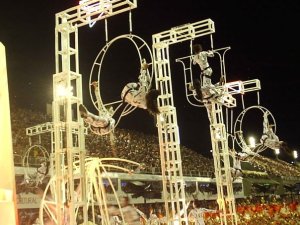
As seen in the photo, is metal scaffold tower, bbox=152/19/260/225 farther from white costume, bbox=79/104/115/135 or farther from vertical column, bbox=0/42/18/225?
vertical column, bbox=0/42/18/225

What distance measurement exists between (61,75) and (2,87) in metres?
5.87

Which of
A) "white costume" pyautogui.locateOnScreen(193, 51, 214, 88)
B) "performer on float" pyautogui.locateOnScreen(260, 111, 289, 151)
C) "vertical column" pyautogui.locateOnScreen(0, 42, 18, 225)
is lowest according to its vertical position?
"vertical column" pyautogui.locateOnScreen(0, 42, 18, 225)

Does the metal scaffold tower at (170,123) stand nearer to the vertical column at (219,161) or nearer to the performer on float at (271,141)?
the vertical column at (219,161)

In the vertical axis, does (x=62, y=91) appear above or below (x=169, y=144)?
above

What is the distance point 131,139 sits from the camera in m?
30.4

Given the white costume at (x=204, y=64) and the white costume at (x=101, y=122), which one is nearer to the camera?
the white costume at (x=101, y=122)

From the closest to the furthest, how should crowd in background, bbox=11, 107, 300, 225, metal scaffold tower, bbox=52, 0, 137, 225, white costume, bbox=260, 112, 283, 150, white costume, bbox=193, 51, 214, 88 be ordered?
metal scaffold tower, bbox=52, 0, 137, 225 → white costume, bbox=193, 51, 214, 88 → white costume, bbox=260, 112, 283, 150 → crowd in background, bbox=11, 107, 300, 225

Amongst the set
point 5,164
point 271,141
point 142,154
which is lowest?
point 5,164

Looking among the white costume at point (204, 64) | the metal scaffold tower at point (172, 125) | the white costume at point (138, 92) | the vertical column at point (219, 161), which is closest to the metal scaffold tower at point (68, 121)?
the white costume at point (138, 92)

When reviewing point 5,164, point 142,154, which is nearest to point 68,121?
point 5,164

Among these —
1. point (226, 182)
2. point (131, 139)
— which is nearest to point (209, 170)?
point (131, 139)

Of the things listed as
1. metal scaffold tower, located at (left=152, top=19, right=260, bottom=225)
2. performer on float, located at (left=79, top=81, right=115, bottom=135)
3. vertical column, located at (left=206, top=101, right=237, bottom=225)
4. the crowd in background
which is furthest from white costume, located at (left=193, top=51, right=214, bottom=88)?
performer on float, located at (left=79, top=81, right=115, bottom=135)

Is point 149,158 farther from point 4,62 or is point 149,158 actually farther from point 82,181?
→ point 4,62

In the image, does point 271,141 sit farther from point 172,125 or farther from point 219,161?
point 172,125
